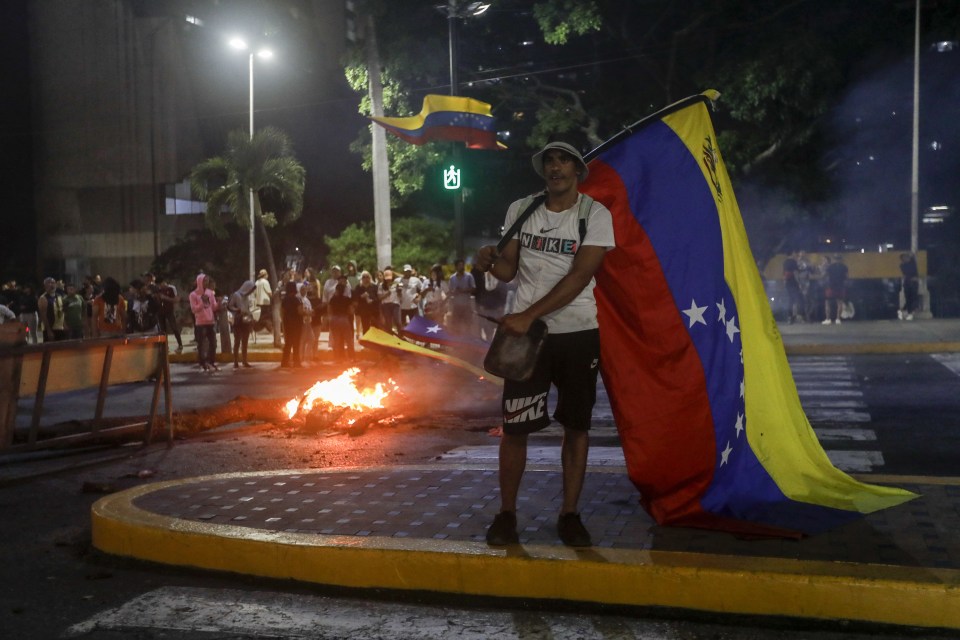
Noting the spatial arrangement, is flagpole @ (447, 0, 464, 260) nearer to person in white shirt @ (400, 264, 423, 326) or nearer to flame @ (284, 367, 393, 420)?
person in white shirt @ (400, 264, 423, 326)

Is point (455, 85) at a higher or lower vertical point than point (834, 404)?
higher

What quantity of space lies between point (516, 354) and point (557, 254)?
0.53m

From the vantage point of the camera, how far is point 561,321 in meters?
5.09

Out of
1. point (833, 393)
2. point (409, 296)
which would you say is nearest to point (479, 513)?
point (833, 393)

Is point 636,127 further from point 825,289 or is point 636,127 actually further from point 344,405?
point 825,289

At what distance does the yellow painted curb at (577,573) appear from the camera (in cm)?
430

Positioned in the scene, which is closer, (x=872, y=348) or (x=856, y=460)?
(x=856, y=460)

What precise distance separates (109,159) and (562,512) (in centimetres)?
4408

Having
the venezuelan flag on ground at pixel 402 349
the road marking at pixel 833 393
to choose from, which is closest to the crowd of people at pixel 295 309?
the venezuelan flag on ground at pixel 402 349

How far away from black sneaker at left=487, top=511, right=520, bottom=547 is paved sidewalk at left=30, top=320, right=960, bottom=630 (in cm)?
6

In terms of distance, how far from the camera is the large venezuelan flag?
209 inches

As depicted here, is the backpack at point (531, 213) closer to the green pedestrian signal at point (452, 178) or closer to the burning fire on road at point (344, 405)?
the burning fire on road at point (344, 405)

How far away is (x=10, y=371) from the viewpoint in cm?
819

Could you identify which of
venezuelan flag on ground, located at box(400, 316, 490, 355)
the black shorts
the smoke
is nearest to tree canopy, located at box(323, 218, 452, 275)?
the smoke
